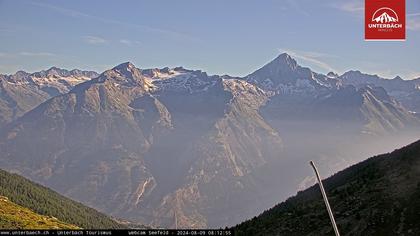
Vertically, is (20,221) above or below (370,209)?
above

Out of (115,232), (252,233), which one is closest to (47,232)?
(115,232)

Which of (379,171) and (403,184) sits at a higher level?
(379,171)

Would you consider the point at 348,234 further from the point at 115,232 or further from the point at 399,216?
the point at 115,232

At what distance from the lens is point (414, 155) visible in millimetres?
66438

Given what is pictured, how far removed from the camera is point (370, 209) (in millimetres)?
54781

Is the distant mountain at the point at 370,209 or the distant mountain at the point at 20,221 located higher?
the distant mountain at the point at 20,221

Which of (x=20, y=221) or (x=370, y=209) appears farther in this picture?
(x=20, y=221)

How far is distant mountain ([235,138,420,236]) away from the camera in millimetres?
50156

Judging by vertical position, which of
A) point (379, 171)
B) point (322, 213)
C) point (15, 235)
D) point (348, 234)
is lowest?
point (15, 235)

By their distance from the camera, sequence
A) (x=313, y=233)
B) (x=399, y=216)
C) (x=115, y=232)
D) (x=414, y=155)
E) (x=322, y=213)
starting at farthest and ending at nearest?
(x=414, y=155) → (x=322, y=213) → (x=313, y=233) → (x=399, y=216) → (x=115, y=232)

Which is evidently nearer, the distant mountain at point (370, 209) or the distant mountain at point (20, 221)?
the distant mountain at point (370, 209)

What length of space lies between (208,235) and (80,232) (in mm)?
6010

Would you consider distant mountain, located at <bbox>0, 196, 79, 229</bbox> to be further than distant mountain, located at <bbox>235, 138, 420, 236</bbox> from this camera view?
Yes

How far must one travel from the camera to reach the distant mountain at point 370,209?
5016cm
